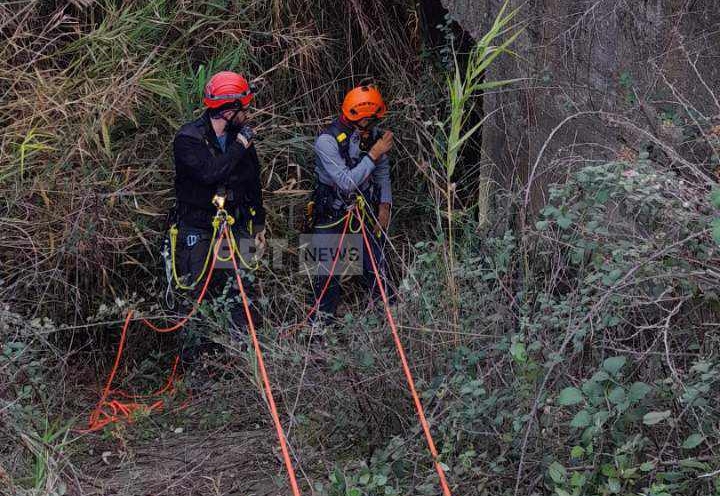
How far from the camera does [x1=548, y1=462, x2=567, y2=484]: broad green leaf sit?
10.4ft

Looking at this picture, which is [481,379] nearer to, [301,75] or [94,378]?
[94,378]

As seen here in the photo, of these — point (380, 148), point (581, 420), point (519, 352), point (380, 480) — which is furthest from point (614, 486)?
point (380, 148)

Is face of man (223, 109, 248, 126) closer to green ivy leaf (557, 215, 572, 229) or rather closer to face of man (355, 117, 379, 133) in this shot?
face of man (355, 117, 379, 133)

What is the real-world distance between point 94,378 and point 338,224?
1.71m

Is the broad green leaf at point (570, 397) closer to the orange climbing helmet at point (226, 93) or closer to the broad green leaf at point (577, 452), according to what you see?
the broad green leaf at point (577, 452)

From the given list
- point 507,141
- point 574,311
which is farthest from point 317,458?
point 507,141

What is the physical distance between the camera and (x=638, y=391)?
10.2 feet

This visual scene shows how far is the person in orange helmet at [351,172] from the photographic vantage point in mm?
5976

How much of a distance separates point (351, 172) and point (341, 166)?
72 millimetres

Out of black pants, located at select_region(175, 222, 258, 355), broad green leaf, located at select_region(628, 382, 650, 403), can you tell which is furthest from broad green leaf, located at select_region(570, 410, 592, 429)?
black pants, located at select_region(175, 222, 258, 355)

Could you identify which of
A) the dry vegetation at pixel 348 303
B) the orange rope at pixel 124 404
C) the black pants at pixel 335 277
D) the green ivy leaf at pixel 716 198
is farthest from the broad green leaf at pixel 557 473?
the black pants at pixel 335 277

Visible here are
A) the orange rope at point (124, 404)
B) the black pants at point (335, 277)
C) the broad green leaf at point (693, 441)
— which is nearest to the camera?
the broad green leaf at point (693, 441)

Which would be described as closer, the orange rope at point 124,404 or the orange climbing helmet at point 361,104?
the orange rope at point 124,404

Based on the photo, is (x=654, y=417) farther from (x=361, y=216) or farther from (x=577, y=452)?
(x=361, y=216)
